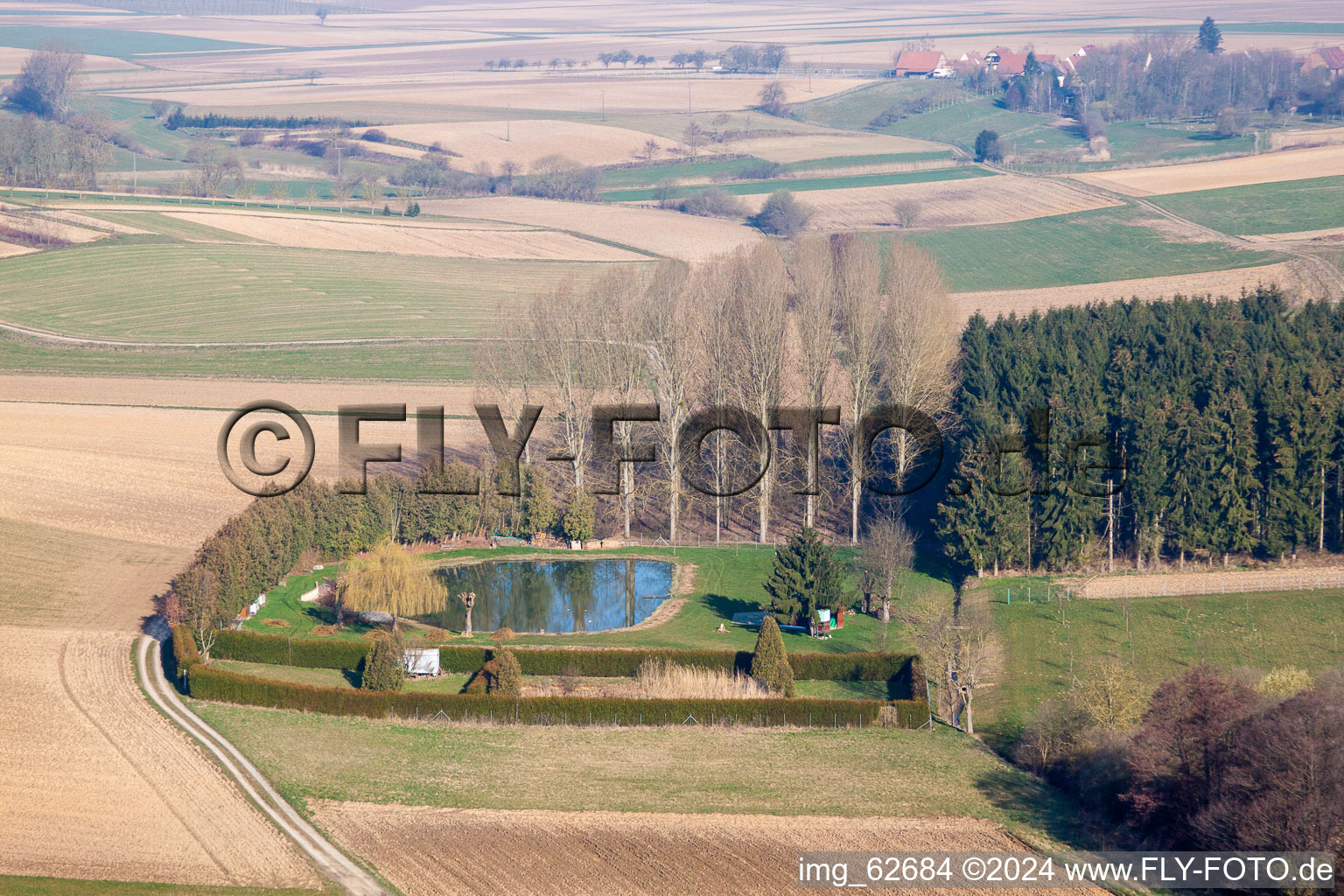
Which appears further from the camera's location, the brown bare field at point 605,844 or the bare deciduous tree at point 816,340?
the bare deciduous tree at point 816,340

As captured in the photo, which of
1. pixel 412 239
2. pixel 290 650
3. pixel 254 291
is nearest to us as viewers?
pixel 290 650

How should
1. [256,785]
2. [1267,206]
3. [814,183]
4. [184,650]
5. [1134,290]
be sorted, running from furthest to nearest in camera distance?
[814,183], [1267,206], [1134,290], [184,650], [256,785]

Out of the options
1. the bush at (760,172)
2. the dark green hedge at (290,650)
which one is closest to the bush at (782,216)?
the bush at (760,172)

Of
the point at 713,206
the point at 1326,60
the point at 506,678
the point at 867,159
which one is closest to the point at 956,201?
the point at 867,159

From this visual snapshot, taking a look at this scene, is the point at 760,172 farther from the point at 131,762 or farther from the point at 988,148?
the point at 131,762

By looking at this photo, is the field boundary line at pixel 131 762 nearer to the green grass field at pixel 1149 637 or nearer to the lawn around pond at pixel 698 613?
the lawn around pond at pixel 698 613

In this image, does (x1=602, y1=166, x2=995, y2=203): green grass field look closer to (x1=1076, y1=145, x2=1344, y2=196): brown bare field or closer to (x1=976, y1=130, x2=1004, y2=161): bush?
(x1=976, y1=130, x2=1004, y2=161): bush

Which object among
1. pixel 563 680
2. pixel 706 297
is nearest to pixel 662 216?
pixel 706 297
